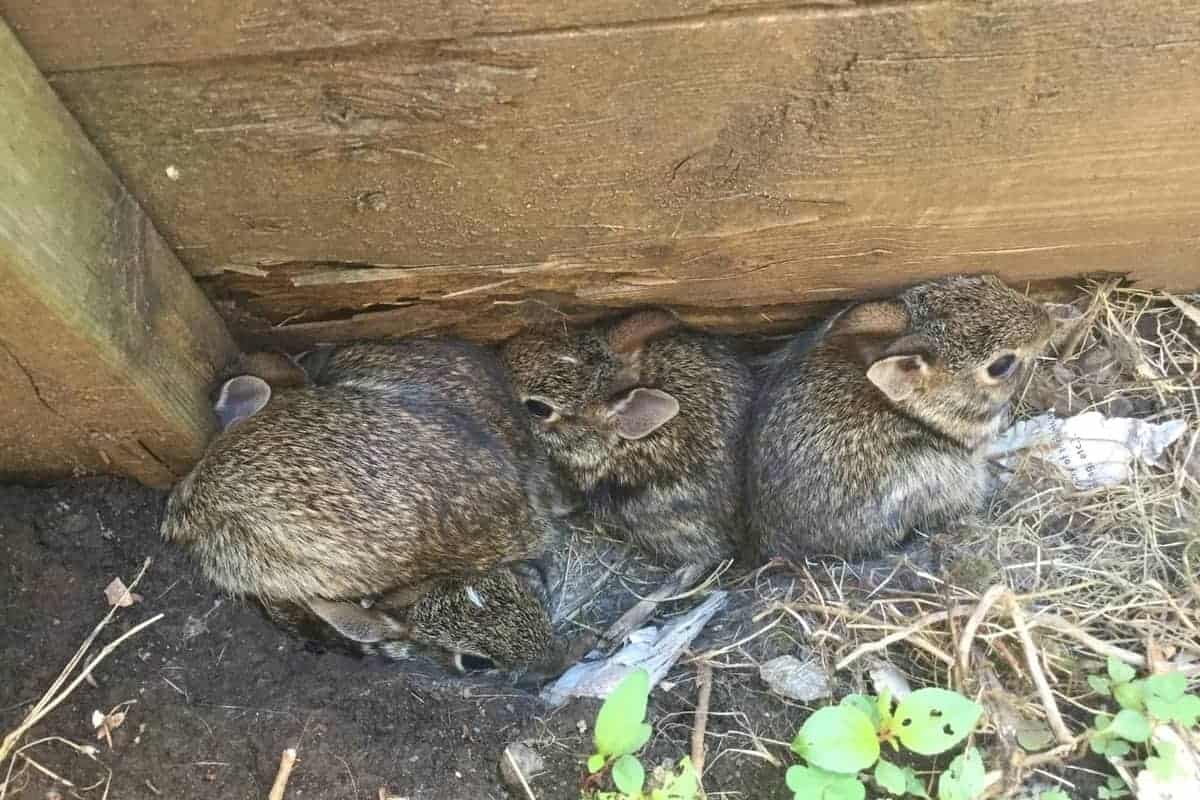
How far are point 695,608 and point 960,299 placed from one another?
5.32ft

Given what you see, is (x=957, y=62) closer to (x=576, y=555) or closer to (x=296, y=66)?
(x=296, y=66)

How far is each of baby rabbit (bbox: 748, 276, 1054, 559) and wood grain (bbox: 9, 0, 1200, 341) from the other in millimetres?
314

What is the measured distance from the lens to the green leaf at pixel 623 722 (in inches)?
115

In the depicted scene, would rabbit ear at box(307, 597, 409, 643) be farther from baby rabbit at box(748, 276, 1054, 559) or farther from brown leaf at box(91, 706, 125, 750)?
baby rabbit at box(748, 276, 1054, 559)

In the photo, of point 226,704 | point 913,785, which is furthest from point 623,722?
point 226,704

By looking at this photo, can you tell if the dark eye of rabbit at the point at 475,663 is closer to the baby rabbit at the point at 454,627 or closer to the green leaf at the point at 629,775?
the baby rabbit at the point at 454,627

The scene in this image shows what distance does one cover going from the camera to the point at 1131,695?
302 centimetres

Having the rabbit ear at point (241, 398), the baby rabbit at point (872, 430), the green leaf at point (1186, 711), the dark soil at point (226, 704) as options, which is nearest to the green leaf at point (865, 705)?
the dark soil at point (226, 704)

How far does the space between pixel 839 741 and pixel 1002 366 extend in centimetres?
186

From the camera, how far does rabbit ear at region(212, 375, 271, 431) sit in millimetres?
3574

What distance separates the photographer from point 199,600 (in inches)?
140

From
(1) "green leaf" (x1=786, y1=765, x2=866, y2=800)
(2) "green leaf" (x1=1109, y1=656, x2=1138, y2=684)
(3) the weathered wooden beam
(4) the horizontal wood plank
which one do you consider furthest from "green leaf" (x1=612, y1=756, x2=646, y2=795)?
(4) the horizontal wood plank

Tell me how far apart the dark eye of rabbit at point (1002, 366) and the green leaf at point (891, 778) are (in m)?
1.80

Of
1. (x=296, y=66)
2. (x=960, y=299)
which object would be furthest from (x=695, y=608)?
(x=296, y=66)
